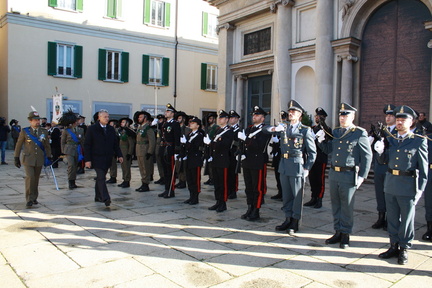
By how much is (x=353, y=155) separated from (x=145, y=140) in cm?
577

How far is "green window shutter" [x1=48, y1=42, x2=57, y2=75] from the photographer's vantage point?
20.7 meters

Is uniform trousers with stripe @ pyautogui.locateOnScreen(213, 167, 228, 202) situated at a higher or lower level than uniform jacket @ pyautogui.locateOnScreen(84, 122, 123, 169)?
lower

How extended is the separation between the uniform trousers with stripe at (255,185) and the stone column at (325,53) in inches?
271

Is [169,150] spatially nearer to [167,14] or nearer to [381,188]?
[381,188]

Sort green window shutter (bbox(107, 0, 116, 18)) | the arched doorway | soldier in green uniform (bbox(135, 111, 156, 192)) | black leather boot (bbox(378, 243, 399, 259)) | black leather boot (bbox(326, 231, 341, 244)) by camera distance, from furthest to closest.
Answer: green window shutter (bbox(107, 0, 116, 18)), the arched doorway, soldier in green uniform (bbox(135, 111, 156, 192)), black leather boot (bbox(326, 231, 341, 244)), black leather boot (bbox(378, 243, 399, 259))

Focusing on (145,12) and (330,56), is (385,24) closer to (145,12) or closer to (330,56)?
(330,56)

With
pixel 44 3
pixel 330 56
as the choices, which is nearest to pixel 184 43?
pixel 44 3

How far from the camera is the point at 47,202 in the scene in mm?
7562

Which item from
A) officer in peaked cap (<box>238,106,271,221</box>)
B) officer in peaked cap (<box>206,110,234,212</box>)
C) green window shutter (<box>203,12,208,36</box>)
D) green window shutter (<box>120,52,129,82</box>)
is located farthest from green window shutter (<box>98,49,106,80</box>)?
officer in peaked cap (<box>238,106,271,221</box>)

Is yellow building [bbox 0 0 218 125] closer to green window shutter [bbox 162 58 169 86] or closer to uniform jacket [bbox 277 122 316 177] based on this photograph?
green window shutter [bbox 162 58 169 86]

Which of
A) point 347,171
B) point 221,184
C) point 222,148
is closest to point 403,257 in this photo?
point 347,171

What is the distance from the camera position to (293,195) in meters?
5.74

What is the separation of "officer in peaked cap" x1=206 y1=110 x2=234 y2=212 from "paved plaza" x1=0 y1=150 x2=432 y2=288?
0.27 meters

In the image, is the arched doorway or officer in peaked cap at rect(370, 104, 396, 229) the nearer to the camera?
officer in peaked cap at rect(370, 104, 396, 229)
